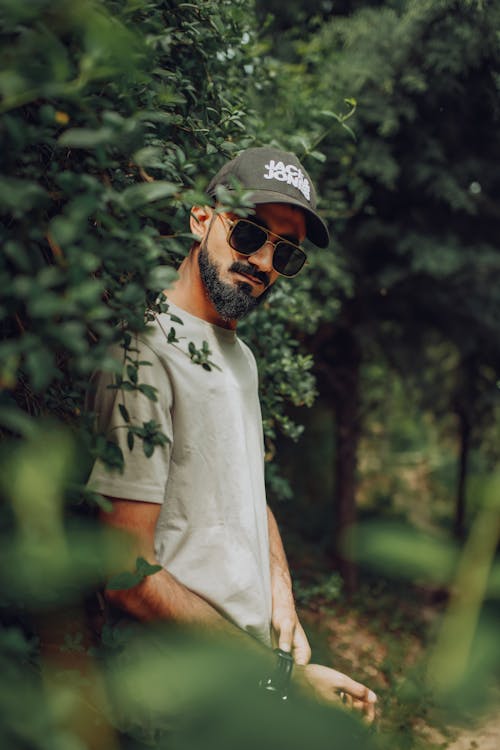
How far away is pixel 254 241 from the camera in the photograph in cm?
184

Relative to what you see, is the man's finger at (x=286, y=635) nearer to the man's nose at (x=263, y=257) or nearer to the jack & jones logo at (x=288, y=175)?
the man's nose at (x=263, y=257)

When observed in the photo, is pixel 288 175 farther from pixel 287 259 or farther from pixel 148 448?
pixel 148 448

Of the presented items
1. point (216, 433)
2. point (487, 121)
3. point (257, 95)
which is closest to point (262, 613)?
point (216, 433)

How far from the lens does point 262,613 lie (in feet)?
5.70

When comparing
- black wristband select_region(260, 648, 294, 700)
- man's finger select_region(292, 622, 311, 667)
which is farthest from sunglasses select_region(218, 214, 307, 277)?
black wristband select_region(260, 648, 294, 700)

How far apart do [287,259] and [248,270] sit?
0.15 meters

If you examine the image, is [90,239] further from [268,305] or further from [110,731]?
[268,305]

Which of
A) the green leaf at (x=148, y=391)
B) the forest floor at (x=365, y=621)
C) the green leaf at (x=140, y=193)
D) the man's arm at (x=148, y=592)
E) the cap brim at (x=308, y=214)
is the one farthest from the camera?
the forest floor at (x=365, y=621)

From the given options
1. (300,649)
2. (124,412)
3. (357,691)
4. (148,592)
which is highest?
(124,412)

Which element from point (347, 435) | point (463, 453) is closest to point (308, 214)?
point (347, 435)

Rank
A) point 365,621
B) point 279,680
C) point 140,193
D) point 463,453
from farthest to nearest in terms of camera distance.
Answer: point 463,453, point 365,621, point 140,193, point 279,680

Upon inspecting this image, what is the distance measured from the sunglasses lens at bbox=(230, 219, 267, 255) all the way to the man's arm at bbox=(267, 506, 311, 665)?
2.86 feet

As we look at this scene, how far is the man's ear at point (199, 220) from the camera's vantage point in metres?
1.90

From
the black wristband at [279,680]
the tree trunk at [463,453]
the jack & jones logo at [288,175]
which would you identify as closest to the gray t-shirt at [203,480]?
the jack & jones logo at [288,175]
